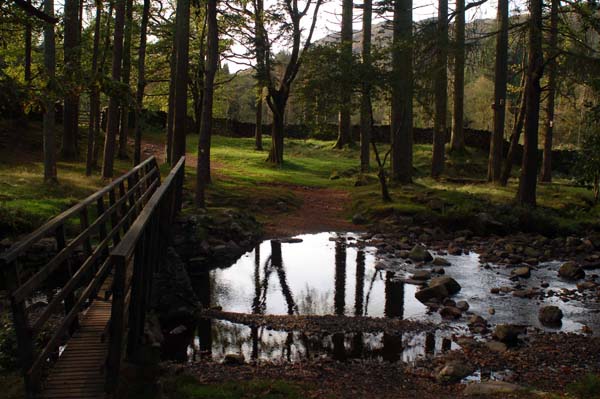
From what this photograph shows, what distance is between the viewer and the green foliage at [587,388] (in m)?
5.87

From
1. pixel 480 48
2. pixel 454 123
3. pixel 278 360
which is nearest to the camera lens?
pixel 278 360

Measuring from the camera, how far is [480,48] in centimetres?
1630

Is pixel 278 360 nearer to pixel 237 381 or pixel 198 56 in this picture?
pixel 237 381

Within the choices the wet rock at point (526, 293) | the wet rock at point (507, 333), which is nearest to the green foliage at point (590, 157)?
the wet rock at point (507, 333)

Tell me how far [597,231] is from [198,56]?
22.8 m

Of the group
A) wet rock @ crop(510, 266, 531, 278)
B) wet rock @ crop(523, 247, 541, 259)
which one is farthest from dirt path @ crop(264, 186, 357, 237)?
wet rock @ crop(510, 266, 531, 278)

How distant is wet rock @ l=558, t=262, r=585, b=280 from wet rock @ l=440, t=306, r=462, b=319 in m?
3.81

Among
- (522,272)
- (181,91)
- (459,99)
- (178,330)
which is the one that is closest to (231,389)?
(178,330)

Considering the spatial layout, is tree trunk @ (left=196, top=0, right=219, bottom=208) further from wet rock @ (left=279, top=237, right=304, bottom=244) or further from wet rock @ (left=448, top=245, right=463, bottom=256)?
wet rock @ (left=448, top=245, right=463, bottom=256)

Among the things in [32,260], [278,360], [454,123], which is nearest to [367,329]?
[278,360]

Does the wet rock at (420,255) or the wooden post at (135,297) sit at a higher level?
the wooden post at (135,297)

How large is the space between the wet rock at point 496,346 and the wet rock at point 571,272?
4884mm

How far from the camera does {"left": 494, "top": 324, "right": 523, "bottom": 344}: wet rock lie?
8172mm

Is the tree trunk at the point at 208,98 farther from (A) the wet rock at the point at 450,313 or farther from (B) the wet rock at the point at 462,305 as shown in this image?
(A) the wet rock at the point at 450,313
